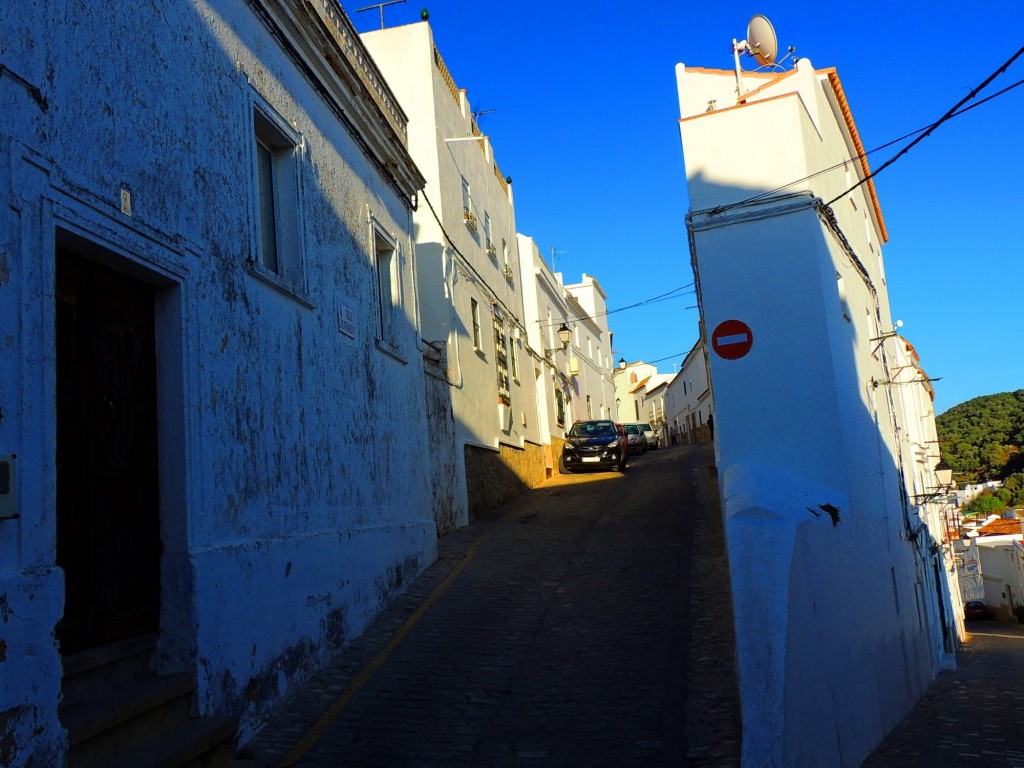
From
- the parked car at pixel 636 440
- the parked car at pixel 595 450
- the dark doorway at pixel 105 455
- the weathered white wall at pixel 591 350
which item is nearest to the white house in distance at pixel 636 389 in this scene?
the weathered white wall at pixel 591 350

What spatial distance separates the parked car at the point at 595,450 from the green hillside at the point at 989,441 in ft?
156

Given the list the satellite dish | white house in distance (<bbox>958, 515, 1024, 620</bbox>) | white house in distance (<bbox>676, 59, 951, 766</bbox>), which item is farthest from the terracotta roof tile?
the satellite dish

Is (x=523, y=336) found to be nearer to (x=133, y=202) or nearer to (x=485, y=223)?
(x=485, y=223)

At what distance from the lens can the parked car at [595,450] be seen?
76.2ft

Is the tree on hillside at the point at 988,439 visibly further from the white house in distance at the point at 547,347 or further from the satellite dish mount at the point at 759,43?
the satellite dish mount at the point at 759,43

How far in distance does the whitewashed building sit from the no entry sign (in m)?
4.36

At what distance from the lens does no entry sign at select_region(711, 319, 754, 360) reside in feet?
33.7

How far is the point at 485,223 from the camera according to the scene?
20.2 meters

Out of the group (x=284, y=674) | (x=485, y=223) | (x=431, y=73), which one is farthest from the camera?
(x=485, y=223)

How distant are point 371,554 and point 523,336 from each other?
14841 mm

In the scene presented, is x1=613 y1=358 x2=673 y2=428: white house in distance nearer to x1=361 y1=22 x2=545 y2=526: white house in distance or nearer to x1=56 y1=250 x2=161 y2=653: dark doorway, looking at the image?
x1=361 y1=22 x2=545 y2=526: white house in distance

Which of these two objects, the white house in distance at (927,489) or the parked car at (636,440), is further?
the parked car at (636,440)

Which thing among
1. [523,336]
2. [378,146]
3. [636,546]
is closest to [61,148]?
[378,146]

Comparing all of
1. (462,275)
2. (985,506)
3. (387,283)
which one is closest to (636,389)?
(985,506)
